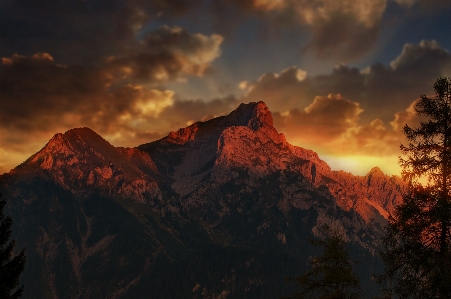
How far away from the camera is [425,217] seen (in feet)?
120

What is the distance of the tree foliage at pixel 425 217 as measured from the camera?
35.6m

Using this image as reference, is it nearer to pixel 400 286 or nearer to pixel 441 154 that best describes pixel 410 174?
pixel 441 154

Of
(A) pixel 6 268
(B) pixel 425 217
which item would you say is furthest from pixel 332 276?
(A) pixel 6 268

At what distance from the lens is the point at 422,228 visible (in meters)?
36.6

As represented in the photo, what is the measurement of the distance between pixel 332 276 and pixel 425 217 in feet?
35.7

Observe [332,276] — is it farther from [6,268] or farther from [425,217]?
[6,268]

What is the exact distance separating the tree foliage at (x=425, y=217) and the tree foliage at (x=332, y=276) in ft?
22.9

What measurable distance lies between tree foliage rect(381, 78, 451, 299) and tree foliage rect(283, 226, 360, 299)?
698 centimetres

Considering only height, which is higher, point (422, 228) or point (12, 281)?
point (422, 228)

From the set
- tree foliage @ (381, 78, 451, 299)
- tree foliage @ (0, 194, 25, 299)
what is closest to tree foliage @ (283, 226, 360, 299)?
tree foliage @ (381, 78, 451, 299)

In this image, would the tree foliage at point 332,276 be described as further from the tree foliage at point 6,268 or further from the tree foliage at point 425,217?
the tree foliage at point 6,268

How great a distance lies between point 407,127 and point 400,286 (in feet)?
34.9

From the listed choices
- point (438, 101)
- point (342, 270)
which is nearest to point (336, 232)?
point (342, 270)

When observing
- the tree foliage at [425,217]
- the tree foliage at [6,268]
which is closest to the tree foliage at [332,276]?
the tree foliage at [425,217]
